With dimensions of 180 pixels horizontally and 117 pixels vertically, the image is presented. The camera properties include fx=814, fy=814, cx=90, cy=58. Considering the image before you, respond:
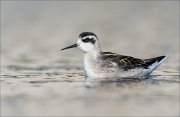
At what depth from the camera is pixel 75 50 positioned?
1058 inches

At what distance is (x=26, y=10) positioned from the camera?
32.6 metres

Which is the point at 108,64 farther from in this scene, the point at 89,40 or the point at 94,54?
the point at 89,40

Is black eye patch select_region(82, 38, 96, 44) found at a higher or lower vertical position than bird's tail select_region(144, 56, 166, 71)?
higher

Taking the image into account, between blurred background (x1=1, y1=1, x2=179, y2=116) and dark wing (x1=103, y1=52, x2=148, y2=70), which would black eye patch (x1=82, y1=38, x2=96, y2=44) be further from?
blurred background (x1=1, y1=1, x2=179, y2=116)

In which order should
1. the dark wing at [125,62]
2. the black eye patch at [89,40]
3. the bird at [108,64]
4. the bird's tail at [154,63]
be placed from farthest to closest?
the black eye patch at [89,40] → the bird's tail at [154,63] → the dark wing at [125,62] → the bird at [108,64]

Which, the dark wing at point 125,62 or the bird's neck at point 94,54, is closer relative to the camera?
the dark wing at point 125,62

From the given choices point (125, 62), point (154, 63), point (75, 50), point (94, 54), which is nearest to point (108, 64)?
point (125, 62)

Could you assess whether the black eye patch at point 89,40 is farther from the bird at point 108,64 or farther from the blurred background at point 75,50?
the blurred background at point 75,50

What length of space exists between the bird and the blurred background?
377mm

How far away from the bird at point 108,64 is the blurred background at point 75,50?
377 mm

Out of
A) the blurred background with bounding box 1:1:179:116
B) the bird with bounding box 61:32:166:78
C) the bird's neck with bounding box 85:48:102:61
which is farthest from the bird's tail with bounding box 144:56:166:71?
the bird's neck with bounding box 85:48:102:61

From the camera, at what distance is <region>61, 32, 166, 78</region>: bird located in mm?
20641

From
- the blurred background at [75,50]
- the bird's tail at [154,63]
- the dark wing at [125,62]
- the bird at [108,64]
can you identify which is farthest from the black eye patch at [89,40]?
the bird's tail at [154,63]

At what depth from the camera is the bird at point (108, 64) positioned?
20.6m
